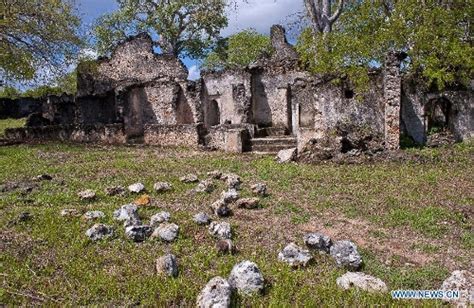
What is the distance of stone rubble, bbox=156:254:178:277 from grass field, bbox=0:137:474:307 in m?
0.13

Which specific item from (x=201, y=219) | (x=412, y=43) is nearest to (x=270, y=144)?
(x=412, y=43)

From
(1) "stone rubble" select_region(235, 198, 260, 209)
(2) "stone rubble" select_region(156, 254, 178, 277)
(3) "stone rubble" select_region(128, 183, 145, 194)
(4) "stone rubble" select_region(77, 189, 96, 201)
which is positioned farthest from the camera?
(3) "stone rubble" select_region(128, 183, 145, 194)

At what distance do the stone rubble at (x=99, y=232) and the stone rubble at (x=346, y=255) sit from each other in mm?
2999

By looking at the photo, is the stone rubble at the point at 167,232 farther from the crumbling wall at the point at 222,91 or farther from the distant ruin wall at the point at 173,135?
the crumbling wall at the point at 222,91

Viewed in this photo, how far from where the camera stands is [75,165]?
1307cm

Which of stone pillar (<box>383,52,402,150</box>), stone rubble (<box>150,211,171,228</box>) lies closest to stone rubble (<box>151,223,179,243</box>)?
stone rubble (<box>150,211,171,228</box>)

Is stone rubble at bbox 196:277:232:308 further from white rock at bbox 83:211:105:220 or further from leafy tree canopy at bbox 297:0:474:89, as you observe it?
leafy tree canopy at bbox 297:0:474:89

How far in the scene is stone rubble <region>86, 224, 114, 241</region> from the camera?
20.6 feet

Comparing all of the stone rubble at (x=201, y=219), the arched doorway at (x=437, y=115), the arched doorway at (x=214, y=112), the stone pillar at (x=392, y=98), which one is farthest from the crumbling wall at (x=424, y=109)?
the stone rubble at (x=201, y=219)

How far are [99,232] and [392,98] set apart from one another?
12.2 metres

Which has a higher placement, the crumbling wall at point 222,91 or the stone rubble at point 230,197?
the crumbling wall at point 222,91

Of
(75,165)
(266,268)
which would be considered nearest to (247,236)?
(266,268)

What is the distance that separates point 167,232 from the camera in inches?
250

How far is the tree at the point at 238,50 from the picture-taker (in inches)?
1647
